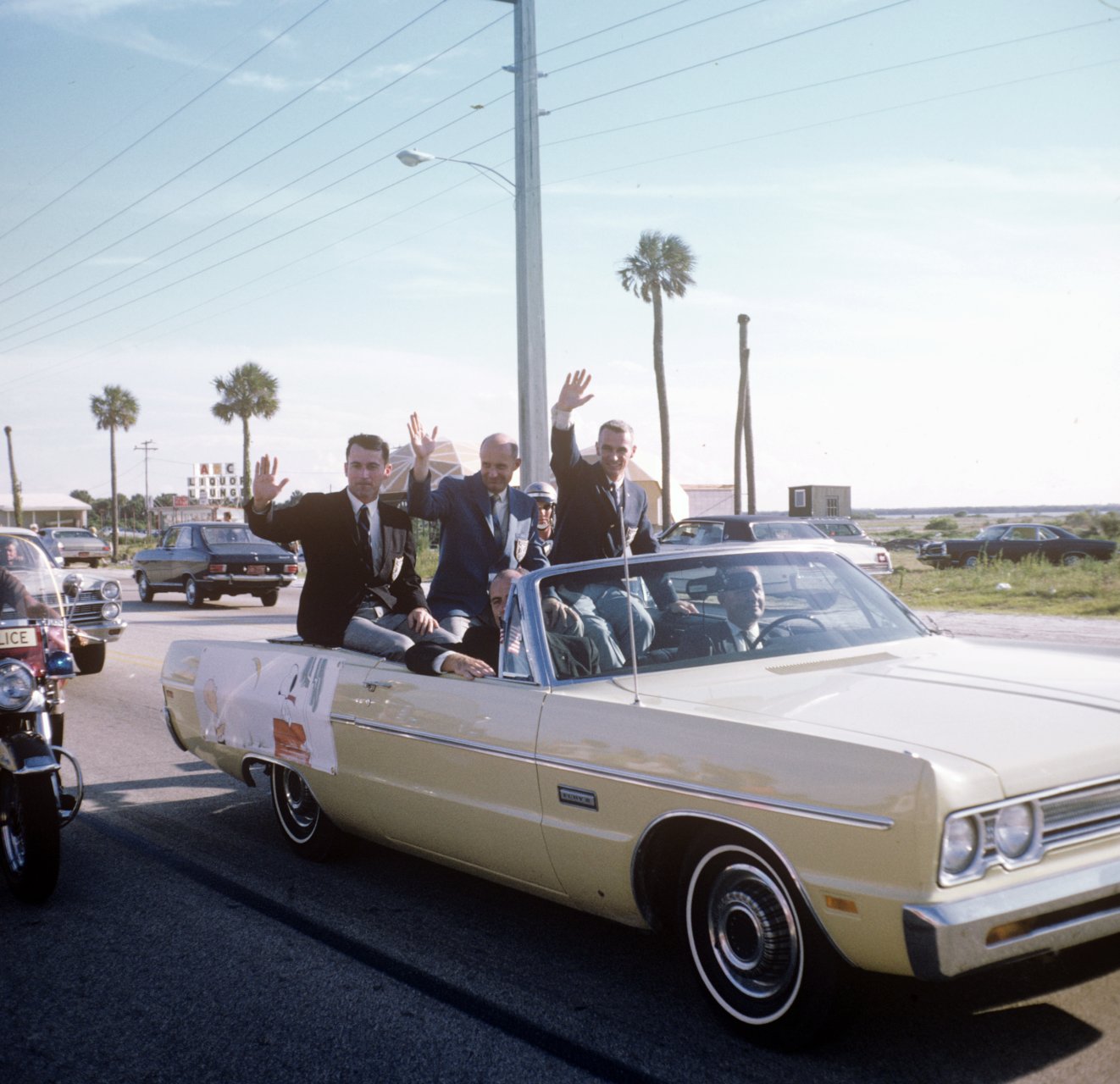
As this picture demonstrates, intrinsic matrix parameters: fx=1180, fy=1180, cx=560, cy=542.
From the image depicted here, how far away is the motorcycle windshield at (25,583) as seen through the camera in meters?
5.42

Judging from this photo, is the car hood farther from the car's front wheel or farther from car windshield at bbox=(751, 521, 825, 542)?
car windshield at bbox=(751, 521, 825, 542)

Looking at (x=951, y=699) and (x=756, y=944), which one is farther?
(x=951, y=699)

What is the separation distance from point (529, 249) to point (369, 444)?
361 inches

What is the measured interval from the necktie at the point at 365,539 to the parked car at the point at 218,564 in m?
17.9

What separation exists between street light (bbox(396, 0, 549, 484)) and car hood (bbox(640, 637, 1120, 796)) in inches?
414

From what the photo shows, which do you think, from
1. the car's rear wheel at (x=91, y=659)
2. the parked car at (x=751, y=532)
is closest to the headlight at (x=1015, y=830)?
the car's rear wheel at (x=91, y=659)

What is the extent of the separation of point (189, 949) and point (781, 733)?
2.47 metres

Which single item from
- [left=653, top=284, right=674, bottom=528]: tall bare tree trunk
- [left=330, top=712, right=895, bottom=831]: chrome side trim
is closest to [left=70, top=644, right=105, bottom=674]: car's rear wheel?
[left=330, top=712, right=895, bottom=831]: chrome side trim

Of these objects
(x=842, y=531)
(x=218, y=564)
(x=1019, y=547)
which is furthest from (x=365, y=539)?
(x=1019, y=547)

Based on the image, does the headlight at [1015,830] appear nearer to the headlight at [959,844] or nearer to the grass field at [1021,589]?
the headlight at [959,844]

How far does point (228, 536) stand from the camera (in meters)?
24.1

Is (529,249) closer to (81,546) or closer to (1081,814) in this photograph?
(1081,814)

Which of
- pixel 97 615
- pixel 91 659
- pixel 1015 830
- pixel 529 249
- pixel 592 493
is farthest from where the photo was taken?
pixel 529 249

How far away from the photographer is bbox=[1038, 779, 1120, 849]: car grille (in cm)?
308
